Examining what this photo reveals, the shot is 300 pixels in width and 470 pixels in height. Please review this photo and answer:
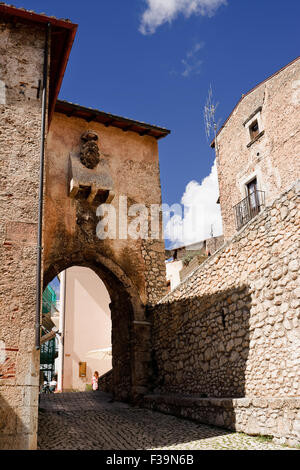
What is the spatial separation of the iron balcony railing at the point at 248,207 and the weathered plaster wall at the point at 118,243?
16.3ft

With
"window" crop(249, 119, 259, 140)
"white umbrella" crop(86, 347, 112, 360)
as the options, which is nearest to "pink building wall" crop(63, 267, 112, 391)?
"white umbrella" crop(86, 347, 112, 360)

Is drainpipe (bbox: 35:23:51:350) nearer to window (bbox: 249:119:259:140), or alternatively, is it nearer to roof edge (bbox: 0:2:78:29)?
roof edge (bbox: 0:2:78:29)

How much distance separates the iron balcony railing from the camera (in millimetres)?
15368

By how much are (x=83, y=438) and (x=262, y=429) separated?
2.65 m

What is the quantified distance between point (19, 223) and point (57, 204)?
428cm

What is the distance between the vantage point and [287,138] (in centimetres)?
1413

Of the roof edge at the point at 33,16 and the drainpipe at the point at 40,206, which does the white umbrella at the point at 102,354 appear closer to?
the drainpipe at the point at 40,206

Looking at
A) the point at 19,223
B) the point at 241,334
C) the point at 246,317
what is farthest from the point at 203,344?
the point at 19,223

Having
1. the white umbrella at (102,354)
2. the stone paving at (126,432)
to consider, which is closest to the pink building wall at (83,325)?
the white umbrella at (102,354)

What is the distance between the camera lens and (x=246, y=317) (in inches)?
279

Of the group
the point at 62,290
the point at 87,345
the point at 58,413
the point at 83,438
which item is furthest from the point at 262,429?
the point at 62,290

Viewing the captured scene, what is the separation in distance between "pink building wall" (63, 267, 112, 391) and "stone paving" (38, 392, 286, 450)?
7313 mm

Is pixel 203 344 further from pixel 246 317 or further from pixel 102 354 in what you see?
pixel 102 354

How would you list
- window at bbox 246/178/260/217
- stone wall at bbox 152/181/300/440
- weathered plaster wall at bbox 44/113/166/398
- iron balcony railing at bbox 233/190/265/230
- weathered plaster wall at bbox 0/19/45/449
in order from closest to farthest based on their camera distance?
weathered plaster wall at bbox 0/19/45/449 → stone wall at bbox 152/181/300/440 → weathered plaster wall at bbox 44/113/166/398 → iron balcony railing at bbox 233/190/265/230 → window at bbox 246/178/260/217
